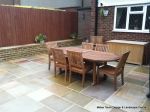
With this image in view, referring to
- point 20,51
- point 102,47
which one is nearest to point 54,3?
point 20,51

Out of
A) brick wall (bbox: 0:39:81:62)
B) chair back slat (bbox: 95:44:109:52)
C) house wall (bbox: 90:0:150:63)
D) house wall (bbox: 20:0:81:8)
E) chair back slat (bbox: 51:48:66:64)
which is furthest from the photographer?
house wall (bbox: 20:0:81:8)

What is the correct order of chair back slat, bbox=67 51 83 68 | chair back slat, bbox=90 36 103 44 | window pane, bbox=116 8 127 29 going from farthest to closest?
chair back slat, bbox=90 36 103 44 → window pane, bbox=116 8 127 29 → chair back slat, bbox=67 51 83 68

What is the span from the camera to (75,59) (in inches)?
147

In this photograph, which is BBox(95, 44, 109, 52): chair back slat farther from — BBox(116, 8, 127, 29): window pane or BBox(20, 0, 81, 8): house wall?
BBox(20, 0, 81, 8): house wall

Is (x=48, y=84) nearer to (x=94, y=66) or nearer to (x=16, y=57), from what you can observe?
(x=94, y=66)

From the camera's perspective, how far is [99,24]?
7.72 m

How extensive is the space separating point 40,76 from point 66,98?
59.2 inches

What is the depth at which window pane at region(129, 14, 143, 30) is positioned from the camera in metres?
6.48

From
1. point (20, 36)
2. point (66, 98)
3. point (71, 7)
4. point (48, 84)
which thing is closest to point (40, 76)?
point (48, 84)

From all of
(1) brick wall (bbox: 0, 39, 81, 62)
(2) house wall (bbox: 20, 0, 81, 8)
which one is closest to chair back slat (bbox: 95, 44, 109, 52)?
(1) brick wall (bbox: 0, 39, 81, 62)

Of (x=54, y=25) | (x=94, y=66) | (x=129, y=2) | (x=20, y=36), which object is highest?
(x=129, y=2)

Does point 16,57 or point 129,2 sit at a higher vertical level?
point 129,2

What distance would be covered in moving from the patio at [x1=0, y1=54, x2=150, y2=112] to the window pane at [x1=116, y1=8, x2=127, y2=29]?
2892mm

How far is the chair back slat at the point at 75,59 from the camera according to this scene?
11.9ft
